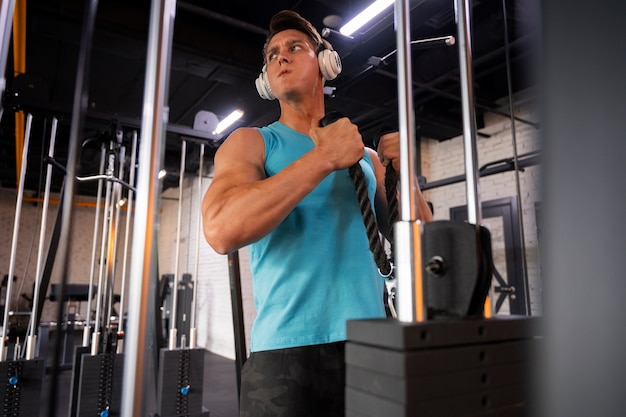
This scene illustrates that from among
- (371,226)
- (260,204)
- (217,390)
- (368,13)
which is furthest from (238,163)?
(217,390)

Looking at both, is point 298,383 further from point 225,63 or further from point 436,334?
point 225,63

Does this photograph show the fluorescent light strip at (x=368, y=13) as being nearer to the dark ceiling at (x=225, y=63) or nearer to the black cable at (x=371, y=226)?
the dark ceiling at (x=225, y=63)

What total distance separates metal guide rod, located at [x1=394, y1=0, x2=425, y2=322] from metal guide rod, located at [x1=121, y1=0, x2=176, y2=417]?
7.5 inches

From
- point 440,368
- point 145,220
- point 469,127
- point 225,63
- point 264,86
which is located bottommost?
point 440,368

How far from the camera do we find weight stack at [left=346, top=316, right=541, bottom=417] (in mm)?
303

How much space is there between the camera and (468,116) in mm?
431

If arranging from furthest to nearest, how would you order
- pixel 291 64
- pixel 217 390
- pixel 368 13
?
1. pixel 217 390
2. pixel 368 13
3. pixel 291 64

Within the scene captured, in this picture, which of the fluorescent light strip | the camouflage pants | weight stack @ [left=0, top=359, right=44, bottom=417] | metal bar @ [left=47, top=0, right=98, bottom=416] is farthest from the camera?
weight stack @ [left=0, top=359, right=44, bottom=417]

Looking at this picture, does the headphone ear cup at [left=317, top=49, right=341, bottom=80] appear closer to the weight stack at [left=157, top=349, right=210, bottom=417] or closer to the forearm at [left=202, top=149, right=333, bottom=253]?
the forearm at [left=202, top=149, right=333, bottom=253]

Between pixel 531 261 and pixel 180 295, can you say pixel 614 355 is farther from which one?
pixel 180 295

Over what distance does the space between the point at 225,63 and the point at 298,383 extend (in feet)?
11.2

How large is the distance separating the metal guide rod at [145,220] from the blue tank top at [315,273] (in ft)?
1.83

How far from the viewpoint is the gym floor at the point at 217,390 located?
3967 mm

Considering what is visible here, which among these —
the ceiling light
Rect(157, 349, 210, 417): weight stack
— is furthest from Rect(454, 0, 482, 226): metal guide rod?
the ceiling light
